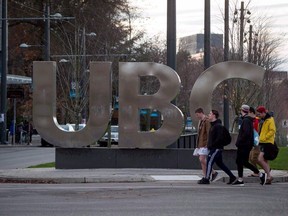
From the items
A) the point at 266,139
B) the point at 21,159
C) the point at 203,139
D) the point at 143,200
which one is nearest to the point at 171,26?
the point at 203,139

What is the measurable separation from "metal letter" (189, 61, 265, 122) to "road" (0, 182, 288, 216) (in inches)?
182

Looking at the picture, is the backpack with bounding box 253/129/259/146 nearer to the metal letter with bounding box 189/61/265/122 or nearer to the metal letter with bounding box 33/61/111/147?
the metal letter with bounding box 189/61/265/122

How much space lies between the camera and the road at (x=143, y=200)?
1177cm

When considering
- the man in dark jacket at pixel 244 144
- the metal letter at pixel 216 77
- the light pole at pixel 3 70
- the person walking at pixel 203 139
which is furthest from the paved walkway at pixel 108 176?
the light pole at pixel 3 70

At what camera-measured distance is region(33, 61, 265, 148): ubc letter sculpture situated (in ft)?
70.4

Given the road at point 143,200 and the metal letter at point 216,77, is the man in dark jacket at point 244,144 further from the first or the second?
the metal letter at point 216,77

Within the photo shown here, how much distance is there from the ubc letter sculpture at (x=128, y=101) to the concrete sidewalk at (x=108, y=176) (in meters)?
1.06

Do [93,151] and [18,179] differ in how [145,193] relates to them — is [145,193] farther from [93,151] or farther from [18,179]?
[93,151]

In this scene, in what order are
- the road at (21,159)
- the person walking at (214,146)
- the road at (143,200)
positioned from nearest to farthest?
1. the road at (143,200)
2. the person walking at (214,146)
3. the road at (21,159)

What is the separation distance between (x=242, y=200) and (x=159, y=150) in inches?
327

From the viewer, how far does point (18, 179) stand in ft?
62.7

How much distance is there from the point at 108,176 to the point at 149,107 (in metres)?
3.25

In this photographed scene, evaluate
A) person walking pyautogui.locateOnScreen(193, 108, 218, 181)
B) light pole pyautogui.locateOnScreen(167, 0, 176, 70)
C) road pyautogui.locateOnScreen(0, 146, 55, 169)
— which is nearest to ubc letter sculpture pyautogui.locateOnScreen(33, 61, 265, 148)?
light pole pyautogui.locateOnScreen(167, 0, 176, 70)

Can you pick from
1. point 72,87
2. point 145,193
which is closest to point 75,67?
point 72,87
